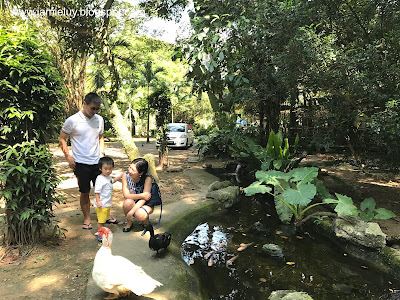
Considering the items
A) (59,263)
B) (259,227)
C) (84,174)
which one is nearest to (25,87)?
(84,174)

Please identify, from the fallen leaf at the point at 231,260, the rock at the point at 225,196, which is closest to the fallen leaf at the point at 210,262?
the fallen leaf at the point at 231,260

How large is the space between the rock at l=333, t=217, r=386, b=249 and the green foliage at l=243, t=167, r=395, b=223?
6.5 inches

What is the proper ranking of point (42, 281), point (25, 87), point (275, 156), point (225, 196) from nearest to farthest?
point (42, 281) < point (25, 87) < point (225, 196) < point (275, 156)

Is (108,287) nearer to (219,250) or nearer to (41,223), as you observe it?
(41,223)

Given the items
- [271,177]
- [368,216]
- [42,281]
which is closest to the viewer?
[42,281]

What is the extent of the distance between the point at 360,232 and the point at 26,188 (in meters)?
4.08

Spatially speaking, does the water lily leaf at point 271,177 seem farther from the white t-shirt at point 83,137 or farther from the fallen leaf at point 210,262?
the white t-shirt at point 83,137

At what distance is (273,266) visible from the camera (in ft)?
11.4

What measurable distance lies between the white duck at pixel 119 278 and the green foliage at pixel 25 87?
67.0 inches

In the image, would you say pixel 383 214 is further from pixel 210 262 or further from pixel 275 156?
pixel 210 262

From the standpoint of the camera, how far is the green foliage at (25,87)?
2924mm

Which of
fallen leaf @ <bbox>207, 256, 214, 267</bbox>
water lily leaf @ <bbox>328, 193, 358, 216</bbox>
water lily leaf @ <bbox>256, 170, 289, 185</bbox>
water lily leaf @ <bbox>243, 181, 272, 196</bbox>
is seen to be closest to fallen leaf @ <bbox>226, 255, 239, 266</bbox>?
fallen leaf @ <bbox>207, 256, 214, 267</bbox>

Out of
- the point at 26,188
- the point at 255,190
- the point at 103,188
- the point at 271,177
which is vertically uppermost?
the point at 26,188

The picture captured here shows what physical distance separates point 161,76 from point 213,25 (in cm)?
2136
